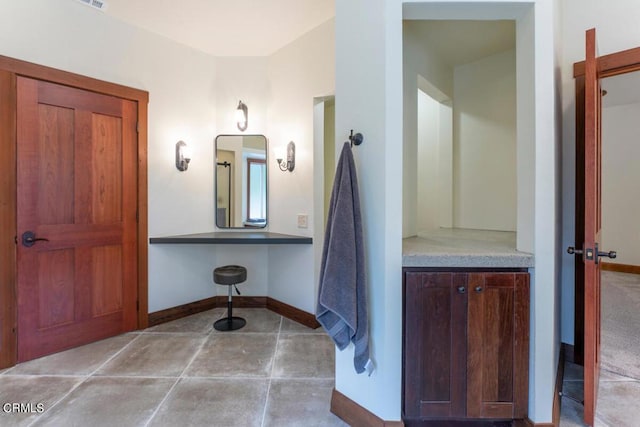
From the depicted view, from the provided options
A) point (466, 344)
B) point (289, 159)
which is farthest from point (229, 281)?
point (466, 344)

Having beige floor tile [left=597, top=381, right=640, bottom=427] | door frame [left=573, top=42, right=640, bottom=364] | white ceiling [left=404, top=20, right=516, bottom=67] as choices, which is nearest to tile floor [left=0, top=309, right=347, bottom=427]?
beige floor tile [left=597, top=381, right=640, bottom=427]

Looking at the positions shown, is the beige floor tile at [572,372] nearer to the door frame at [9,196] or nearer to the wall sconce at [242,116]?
the wall sconce at [242,116]

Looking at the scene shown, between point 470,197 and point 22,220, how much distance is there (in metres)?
3.72

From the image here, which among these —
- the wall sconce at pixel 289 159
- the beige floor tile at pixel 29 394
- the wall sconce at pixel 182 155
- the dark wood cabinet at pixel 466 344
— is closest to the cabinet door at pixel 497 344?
the dark wood cabinet at pixel 466 344

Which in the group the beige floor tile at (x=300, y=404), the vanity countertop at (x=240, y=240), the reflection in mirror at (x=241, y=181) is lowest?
the beige floor tile at (x=300, y=404)

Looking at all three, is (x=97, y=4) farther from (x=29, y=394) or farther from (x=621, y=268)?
(x=621, y=268)

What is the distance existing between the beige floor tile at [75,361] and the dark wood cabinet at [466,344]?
230 centimetres

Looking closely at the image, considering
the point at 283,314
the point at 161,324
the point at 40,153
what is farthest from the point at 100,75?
the point at 283,314

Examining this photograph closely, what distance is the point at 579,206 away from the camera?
2.13 meters

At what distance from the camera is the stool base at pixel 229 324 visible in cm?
286

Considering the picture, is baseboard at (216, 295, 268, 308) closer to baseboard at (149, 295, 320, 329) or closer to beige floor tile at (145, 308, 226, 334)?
baseboard at (149, 295, 320, 329)

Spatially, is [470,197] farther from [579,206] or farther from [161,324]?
[161,324]

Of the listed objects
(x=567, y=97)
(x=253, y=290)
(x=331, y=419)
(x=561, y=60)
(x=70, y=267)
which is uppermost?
(x=561, y=60)

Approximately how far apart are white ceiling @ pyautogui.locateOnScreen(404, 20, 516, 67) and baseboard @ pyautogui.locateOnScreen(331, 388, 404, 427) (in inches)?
96.1
